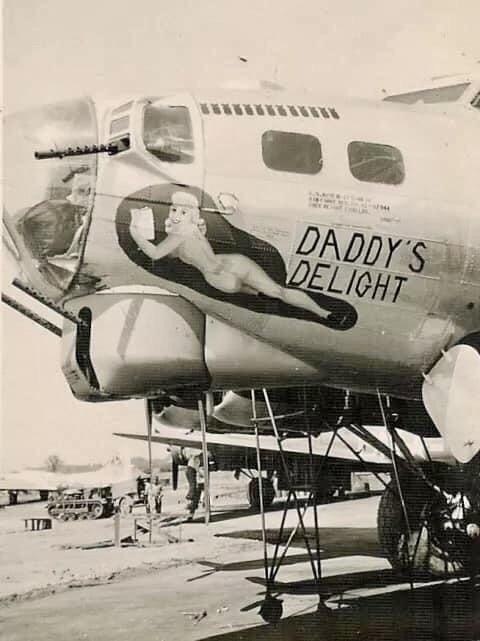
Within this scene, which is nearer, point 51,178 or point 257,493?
point 51,178

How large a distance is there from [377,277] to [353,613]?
9.75 ft

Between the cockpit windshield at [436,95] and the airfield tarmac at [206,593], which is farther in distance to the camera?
the airfield tarmac at [206,593]

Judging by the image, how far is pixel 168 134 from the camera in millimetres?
3617

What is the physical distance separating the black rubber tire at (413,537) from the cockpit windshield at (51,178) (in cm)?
411

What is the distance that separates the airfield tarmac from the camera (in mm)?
5371

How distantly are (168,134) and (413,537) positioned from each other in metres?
4.94

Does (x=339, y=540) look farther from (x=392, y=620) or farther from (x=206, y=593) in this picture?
(x=392, y=620)

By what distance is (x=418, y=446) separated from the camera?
9.49 metres

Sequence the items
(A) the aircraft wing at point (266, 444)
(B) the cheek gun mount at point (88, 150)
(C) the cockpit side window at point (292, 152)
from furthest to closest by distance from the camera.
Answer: (A) the aircraft wing at point (266, 444) < (C) the cockpit side window at point (292, 152) < (B) the cheek gun mount at point (88, 150)

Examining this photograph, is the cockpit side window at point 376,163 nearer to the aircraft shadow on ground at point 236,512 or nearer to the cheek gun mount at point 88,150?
the cheek gun mount at point 88,150

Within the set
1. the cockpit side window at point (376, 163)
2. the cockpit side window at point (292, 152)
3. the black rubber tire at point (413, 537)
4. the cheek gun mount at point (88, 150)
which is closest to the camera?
the cheek gun mount at point (88, 150)

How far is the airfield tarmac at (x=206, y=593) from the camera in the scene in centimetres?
537

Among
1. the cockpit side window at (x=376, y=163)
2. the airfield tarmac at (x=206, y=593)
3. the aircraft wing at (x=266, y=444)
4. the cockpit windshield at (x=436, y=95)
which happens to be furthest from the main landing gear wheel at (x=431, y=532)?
the aircraft wing at (x=266, y=444)

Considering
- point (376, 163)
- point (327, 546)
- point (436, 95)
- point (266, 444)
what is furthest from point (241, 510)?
point (376, 163)
